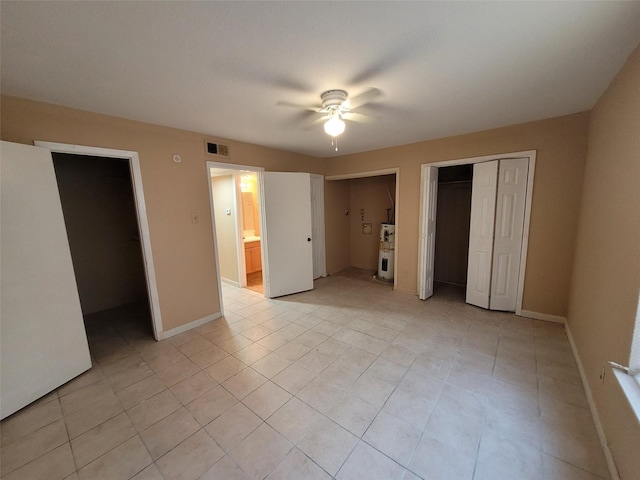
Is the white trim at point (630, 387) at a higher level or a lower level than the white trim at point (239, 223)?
lower

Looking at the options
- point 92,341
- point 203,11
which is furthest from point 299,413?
point 92,341

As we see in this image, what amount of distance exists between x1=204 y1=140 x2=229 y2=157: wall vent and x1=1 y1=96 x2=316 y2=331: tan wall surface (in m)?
0.06

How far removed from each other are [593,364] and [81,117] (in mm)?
4607

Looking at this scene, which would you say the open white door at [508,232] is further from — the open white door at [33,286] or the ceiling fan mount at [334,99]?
the open white door at [33,286]

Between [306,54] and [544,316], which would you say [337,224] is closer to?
[544,316]

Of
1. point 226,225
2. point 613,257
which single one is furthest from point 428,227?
point 226,225

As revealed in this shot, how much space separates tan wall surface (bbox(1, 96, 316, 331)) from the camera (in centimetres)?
207

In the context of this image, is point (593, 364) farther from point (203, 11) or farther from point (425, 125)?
point (203, 11)

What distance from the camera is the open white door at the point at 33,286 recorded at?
1.74m

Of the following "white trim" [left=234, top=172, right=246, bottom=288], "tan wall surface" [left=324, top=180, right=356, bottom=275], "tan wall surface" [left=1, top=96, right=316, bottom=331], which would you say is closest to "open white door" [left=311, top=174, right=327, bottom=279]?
"tan wall surface" [left=324, top=180, right=356, bottom=275]

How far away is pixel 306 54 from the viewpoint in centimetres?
145

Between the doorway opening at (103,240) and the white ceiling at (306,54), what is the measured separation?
191cm

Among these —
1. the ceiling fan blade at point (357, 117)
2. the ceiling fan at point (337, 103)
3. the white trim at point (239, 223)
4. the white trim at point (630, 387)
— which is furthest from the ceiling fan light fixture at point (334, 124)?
the white trim at point (239, 223)

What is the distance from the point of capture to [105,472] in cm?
136
